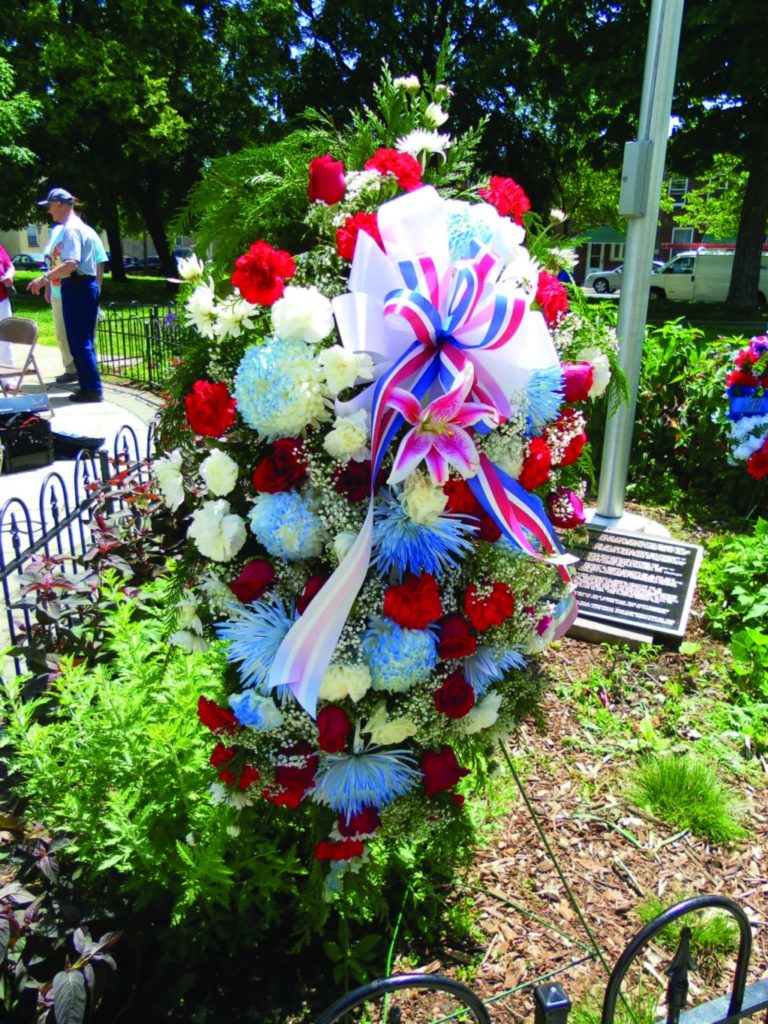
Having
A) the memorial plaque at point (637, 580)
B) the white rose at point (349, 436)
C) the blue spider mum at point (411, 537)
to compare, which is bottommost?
the memorial plaque at point (637, 580)

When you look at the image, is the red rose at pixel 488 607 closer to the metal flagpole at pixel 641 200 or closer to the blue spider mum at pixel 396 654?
the blue spider mum at pixel 396 654

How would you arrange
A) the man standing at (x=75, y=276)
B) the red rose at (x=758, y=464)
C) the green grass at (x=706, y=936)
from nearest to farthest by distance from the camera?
the green grass at (x=706, y=936), the red rose at (x=758, y=464), the man standing at (x=75, y=276)

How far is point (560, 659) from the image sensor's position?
3695mm

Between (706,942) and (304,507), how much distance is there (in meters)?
1.70

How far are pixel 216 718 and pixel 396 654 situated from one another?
0.45 meters

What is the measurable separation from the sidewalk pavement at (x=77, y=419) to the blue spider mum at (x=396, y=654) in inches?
169

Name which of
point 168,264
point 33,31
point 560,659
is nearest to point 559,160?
point 168,264

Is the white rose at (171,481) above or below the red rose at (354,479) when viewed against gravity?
below

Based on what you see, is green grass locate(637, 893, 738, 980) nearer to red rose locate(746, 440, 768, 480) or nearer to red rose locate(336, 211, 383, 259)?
red rose locate(336, 211, 383, 259)

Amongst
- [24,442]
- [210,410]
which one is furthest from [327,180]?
[24,442]

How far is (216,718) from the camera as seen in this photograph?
5.57 feet

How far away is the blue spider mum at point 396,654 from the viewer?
1542 millimetres

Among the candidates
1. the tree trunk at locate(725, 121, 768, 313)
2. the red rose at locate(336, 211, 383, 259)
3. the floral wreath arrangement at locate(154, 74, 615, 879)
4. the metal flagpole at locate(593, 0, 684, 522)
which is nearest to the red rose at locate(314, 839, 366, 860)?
the floral wreath arrangement at locate(154, 74, 615, 879)

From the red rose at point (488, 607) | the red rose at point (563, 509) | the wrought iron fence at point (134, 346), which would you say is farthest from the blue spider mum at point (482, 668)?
the wrought iron fence at point (134, 346)
